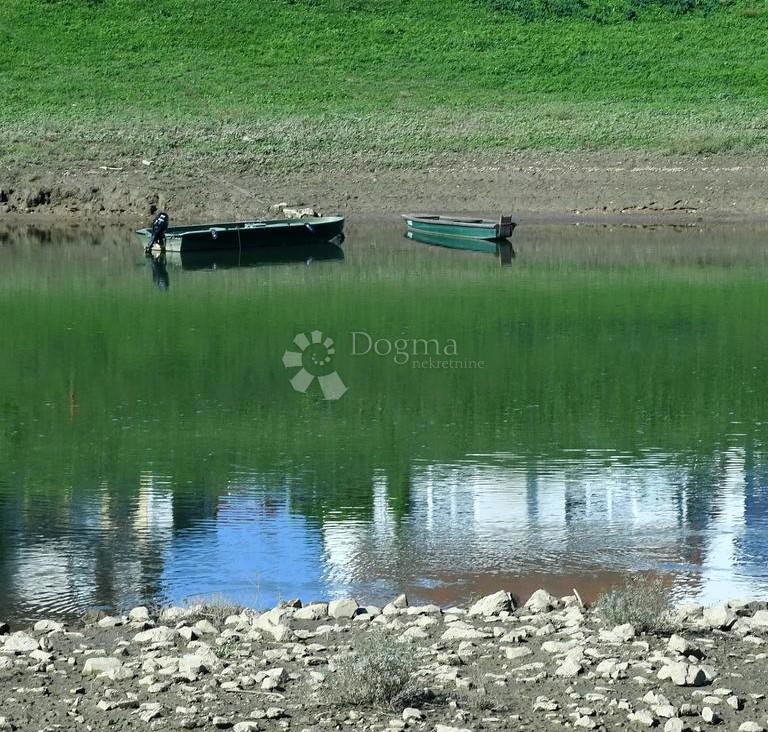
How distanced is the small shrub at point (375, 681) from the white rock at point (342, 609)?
2.02 metres

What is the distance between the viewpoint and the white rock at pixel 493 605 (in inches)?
469

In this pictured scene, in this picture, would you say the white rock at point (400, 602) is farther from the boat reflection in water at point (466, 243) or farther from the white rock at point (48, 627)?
the boat reflection in water at point (466, 243)

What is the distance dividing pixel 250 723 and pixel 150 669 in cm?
120

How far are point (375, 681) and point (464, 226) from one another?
123 feet

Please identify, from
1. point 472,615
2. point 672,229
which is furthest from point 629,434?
point 672,229

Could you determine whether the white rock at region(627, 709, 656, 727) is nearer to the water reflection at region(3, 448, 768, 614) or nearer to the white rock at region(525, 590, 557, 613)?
the white rock at region(525, 590, 557, 613)

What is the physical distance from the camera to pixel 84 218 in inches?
2101

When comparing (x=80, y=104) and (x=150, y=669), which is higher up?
(x=80, y=104)

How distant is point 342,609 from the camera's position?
12.0 m

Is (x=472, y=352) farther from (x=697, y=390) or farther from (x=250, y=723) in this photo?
(x=250, y=723)

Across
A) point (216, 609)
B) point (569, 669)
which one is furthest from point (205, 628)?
point (569, 669)

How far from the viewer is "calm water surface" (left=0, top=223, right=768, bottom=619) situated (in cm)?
1428

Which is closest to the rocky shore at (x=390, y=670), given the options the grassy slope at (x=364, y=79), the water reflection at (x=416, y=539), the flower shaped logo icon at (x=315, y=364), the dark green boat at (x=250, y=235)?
the water reflection at (x=416, y=539)

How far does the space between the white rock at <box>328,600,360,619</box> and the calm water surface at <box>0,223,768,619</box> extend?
1321 millimetres
